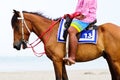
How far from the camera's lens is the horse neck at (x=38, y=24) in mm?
14492

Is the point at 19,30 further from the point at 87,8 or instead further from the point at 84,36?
the point at 87,8

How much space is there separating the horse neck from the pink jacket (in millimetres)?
898

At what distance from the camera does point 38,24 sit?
14.5 meters

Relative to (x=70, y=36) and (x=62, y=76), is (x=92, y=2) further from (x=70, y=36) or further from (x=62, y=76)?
(x=62, y=76)

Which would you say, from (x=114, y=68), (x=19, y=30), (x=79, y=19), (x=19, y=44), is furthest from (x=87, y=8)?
(x=19, y=44)

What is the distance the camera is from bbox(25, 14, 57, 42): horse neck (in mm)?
14492

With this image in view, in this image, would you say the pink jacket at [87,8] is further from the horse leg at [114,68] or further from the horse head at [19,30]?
the horse head at [19,30]

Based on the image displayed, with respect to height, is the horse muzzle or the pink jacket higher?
the pink jacket

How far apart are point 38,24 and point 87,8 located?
1.37m

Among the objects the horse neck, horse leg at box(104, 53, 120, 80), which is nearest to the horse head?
the horse neck

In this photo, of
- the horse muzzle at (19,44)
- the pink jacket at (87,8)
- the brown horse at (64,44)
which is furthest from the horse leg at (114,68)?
the horse muzzle at (19,44)

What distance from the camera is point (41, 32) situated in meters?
14.5

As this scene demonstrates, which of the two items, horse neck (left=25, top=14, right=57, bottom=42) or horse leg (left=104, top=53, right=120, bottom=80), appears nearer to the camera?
horse leg (left=104, top=53, right=120, bottom=80)

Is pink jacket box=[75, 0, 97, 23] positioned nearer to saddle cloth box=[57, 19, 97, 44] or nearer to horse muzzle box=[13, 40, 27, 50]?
saddle cloth box=[57, 19, 97, 44]
